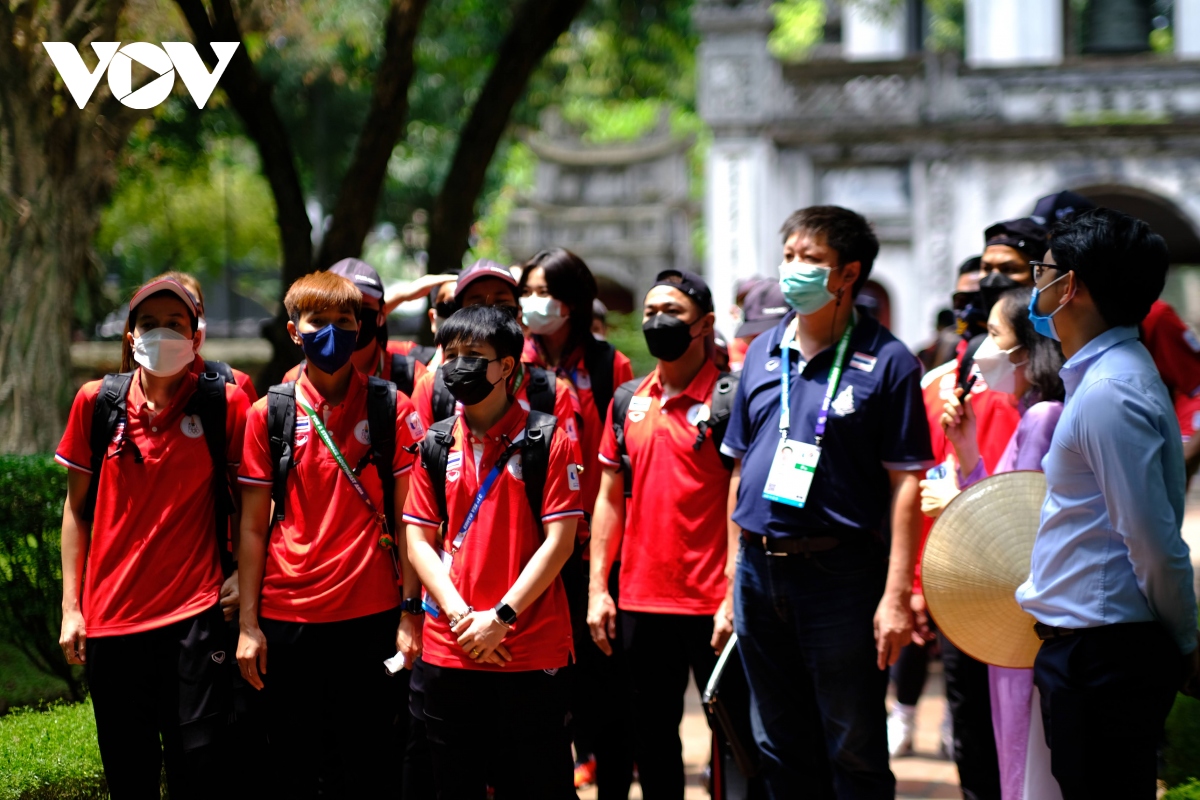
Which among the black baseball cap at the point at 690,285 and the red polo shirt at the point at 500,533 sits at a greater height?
the black baseball cap at the point at 690,285

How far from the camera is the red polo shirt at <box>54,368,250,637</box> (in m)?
4.51

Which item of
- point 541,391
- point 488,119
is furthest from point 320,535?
point 488,119

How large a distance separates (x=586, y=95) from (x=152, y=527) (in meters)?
25.1

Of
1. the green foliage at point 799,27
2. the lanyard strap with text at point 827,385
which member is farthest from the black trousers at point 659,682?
the green foliage at point 799,27

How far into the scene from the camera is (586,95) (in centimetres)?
2858

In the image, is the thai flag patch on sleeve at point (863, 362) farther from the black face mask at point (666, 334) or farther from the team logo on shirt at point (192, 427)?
the team logo on shirt at point (192, 427)

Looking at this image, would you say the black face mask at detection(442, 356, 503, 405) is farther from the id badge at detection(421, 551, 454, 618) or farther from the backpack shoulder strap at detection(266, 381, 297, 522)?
the backpack shoulder strap at detection(266, 381, 297, 522)

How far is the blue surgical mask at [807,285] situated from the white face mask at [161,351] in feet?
6.99

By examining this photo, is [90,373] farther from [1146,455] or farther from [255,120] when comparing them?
[1146,455]

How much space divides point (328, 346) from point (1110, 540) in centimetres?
270

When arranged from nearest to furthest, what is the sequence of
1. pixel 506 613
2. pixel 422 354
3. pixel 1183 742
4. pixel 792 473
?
1. pixel 506 613
2. pixel 792 473
3. pixel 1183 742
4. pixel 422 354

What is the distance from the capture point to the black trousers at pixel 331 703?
15.2 ft

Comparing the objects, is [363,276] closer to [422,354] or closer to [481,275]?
[481,275]

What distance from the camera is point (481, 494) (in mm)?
4445
